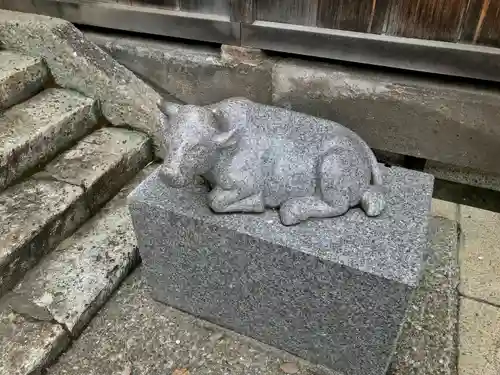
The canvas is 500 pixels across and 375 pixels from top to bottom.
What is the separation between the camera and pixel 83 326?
7.72 ft

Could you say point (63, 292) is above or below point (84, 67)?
below

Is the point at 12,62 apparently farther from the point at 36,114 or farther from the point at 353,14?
the point at 353,14

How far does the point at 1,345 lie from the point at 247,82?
7.33 ft

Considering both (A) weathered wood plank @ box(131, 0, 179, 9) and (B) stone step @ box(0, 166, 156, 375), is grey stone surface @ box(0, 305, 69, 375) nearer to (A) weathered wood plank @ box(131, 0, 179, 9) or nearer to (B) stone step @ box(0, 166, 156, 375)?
(B) stone step @ box(0, 166, 156, 375)

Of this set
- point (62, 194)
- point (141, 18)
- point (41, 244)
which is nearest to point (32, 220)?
point (41, 244)

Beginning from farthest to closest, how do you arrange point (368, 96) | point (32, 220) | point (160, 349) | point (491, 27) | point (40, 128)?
point (368, 96), point (40, 128), point (491, 27), point (32, 220), point (160, 349)

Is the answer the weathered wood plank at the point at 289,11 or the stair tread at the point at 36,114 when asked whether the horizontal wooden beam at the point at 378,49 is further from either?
the stair tread at the point at 36,114

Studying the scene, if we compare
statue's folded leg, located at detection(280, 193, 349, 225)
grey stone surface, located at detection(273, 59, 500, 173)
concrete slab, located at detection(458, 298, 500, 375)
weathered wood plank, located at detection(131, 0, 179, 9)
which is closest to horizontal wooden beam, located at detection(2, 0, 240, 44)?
weathered wood plank, located at detection(131, 0, 179, 9)

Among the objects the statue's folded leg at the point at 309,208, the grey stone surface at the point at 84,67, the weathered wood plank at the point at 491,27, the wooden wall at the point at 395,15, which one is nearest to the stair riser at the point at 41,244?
the grey stone surface at the point at 84,67

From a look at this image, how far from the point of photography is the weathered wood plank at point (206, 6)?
3068mm

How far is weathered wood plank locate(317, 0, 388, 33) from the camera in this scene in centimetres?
274

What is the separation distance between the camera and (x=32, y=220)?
2486 millimetres

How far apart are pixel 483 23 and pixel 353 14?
76 cm

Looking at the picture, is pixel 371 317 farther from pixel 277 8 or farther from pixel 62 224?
pixel 277 8
